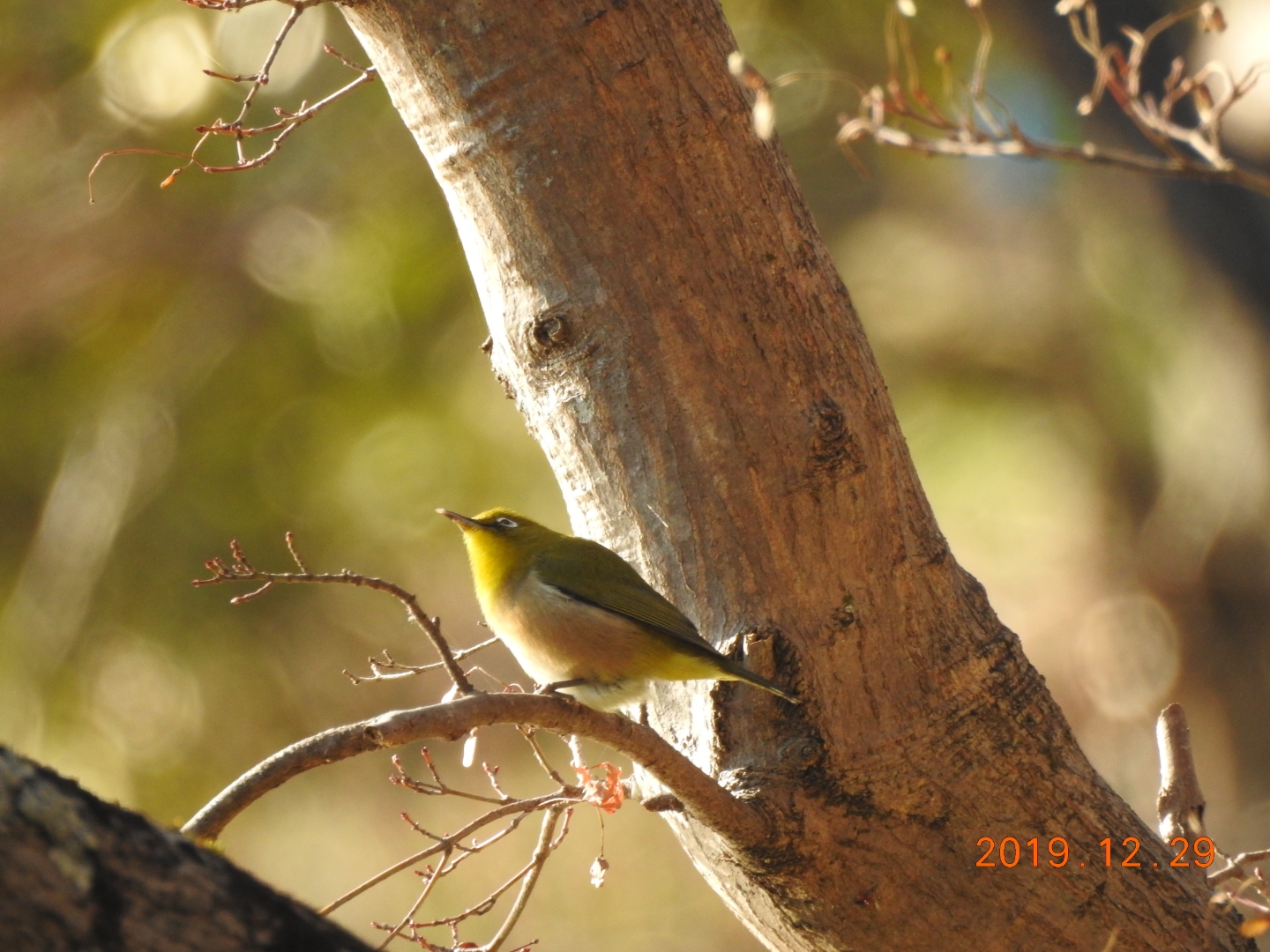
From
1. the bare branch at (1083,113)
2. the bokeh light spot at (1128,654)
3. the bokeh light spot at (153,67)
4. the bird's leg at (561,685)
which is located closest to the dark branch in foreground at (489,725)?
the bird's leg at (561,685)

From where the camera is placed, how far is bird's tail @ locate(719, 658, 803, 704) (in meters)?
2.43

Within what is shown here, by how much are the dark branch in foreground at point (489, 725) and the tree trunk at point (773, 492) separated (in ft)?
0.57

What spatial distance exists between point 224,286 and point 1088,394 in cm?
649

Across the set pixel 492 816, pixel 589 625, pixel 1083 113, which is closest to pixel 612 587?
pixel 589 625

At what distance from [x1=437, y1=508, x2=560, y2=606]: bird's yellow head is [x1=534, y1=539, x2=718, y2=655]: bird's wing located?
0.13m

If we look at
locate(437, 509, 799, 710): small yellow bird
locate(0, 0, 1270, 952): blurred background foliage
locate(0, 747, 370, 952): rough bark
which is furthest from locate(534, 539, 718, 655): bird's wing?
locate(0, 0, 1270, 952): blurred background foliage

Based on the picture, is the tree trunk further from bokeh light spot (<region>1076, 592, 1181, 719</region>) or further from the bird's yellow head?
bokeh light spot (<region>1076, 592, 1181, 719</region>)

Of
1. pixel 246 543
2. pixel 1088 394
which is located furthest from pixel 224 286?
pixel 1088 394

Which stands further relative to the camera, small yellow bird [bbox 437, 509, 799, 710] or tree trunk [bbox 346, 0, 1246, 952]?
small yellow bird [bbox 437, 509, 799, 710]

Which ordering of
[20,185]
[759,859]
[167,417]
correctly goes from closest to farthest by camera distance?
[759,859] → [20,185] → [167,417]

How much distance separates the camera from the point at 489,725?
6.55 ft

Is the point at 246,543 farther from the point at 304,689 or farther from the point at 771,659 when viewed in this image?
the point at 771,659

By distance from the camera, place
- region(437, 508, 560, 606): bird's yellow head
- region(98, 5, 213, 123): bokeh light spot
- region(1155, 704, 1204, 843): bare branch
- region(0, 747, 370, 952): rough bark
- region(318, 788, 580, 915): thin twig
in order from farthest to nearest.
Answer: region(98, 5, 213, 123): bokeh light spot, region(437, 508, 560, 606): bird's yellow head, region(1155, 704, 1204, 843): bare branch, region(318, 788, 580, 915): thin twig, region(0, 747, 370, 952): rough bark

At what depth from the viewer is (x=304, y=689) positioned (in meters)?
7.91
